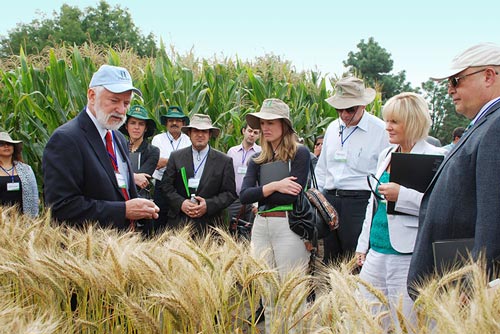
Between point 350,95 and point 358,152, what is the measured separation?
1.63 ft

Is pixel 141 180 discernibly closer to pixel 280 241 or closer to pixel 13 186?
pixel 13 186

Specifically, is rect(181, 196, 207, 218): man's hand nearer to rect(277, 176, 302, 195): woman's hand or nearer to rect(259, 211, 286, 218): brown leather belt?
rect(259, 211, 286, 218): brown leather belt

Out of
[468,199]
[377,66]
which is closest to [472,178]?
[468,199]

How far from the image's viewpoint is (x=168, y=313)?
5.98ft

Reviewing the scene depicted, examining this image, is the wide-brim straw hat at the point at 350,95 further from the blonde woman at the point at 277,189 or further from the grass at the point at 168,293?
the grass at the point at 168,293

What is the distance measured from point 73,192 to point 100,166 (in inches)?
8.5

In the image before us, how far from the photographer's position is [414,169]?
281 centimetres

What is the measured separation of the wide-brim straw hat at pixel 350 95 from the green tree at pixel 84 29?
1688 inches

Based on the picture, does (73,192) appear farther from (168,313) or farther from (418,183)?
(418,183)

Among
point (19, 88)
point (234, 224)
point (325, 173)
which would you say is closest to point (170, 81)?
point (19, 88)

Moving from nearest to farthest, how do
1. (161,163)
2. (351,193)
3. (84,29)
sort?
(351,193) → (161,163) → (84,29)

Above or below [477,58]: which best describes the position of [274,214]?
below

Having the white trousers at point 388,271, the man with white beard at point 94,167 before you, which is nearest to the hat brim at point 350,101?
the white trousers at point 388,271

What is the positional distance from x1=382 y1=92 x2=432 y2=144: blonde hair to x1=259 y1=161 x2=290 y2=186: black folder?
1204mm
